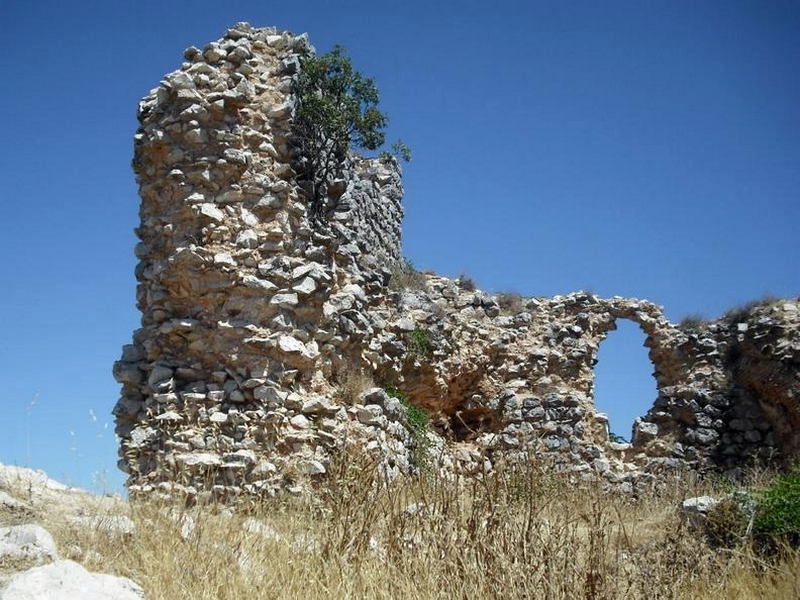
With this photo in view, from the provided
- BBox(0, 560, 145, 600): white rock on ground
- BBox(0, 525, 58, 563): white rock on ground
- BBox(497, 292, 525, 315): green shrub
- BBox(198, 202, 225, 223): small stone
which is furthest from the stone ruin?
BBox(0, 560, 145, 600): white rock on ground

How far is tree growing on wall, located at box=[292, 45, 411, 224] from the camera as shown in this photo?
371 inches

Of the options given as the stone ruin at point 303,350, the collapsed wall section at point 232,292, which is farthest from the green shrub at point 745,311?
the collapsed wall section at point 232,292

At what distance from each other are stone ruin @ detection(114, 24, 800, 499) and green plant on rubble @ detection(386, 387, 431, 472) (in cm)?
6

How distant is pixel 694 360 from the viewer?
12906mm

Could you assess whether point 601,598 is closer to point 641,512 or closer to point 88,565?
point 88,565

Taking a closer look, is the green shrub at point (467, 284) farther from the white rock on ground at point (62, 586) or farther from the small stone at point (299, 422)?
the white rock on ground at point (62, 586)

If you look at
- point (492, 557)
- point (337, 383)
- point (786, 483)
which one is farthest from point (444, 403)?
point (492, 557)

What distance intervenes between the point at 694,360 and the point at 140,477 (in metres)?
9.31

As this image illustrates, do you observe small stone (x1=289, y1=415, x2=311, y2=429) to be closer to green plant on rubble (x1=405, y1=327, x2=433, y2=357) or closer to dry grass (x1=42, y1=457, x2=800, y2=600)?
dry grass (x1=42, y1=457, x2=800, y2=600)

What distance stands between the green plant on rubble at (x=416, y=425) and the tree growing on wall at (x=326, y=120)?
8.55ft

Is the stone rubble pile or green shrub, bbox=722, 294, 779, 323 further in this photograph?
green shrub, bbox=722, 294, 779, 323

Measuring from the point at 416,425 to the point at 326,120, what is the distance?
13.4 feet

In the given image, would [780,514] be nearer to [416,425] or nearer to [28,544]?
[416,425]

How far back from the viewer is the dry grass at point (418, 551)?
4488mm
